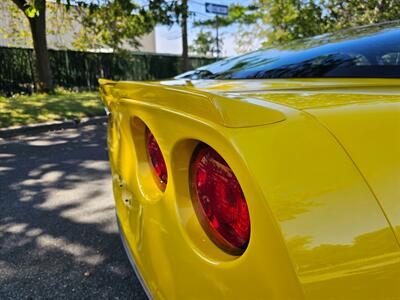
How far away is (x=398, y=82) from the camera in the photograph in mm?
1393

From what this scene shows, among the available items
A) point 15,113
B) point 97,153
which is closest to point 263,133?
point 97,153

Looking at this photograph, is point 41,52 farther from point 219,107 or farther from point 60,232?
point 219,107

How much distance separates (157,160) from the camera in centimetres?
148

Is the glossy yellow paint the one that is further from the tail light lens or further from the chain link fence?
the chain link fence

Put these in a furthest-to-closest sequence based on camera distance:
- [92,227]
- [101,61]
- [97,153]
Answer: [101,61] → [97,153] → [92,227]

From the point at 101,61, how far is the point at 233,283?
1709 centimetres

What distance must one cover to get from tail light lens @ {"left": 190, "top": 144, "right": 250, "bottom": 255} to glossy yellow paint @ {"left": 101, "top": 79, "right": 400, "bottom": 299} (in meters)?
0.03

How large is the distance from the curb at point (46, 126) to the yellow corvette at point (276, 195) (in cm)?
574

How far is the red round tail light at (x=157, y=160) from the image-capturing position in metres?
1.41

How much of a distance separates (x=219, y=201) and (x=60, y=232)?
2.09 meters

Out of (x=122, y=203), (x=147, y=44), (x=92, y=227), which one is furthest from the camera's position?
(x=147, y=44)

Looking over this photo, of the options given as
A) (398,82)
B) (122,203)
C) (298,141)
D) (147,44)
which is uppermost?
(147,44)

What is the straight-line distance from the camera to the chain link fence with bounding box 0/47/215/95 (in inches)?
523

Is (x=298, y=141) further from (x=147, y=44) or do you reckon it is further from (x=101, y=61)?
(x=147, y=44)
